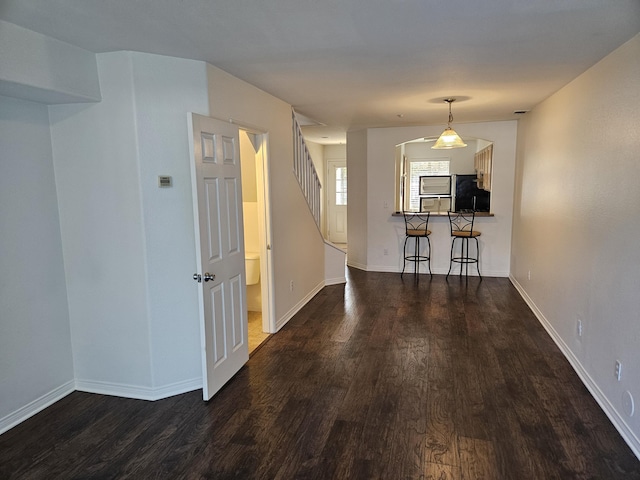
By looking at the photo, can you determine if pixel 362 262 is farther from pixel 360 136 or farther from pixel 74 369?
pixel 74 369

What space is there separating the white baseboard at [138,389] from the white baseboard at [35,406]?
0.29 ft

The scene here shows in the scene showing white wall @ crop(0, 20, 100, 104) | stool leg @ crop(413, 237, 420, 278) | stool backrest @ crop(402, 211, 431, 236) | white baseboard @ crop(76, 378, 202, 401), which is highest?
white wall @ crop(0, 20, 100, 104)

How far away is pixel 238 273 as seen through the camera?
319cm

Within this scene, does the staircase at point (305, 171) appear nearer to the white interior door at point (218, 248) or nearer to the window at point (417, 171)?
the white interior door at point (218, 248)

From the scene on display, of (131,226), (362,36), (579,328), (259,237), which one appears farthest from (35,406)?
(579,328)

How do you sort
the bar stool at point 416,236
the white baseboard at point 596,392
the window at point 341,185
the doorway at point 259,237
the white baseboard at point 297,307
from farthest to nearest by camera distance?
the window at point 341,185
the bar stool at point 416,236
the white baseboard at point 297,307
the doorway at point 259,237
the white baseboard at point 596,392

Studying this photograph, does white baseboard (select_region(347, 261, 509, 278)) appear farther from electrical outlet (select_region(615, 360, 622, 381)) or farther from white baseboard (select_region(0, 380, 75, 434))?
white baseboard (select_region(0, 380, 75, 434))

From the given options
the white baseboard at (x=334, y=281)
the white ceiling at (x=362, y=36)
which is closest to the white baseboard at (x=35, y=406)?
the white ceiling at (x=362, y=36)

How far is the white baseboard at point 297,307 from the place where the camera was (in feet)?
13.8

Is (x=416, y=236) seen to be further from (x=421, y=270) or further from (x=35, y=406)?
(x=35, y=406)

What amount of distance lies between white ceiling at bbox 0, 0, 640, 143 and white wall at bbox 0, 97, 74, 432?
717 mm

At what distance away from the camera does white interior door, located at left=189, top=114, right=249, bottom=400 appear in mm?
2645

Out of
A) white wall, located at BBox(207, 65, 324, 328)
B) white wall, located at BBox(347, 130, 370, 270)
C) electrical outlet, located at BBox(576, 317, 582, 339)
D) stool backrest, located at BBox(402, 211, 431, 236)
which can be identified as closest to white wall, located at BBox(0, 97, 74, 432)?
white wall, located at BBox(207, 65, 324, 328)

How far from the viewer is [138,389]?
9.41 feet
